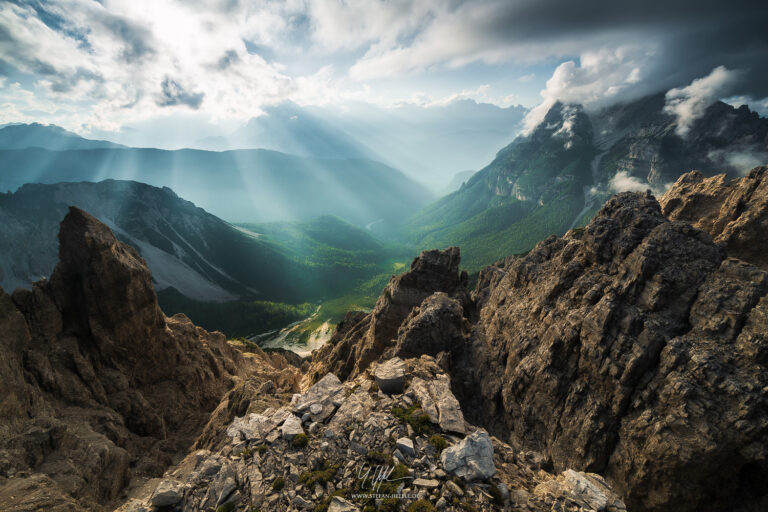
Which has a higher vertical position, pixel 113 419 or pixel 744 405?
pixel 744 405

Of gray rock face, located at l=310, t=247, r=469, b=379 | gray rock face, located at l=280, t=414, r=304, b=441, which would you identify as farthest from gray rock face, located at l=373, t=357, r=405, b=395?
gray rock face, located at l=310, t=247, r=469, b=379

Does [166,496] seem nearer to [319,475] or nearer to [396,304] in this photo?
[319,475]

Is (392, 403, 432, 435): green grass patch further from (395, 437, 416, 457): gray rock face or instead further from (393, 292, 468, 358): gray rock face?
(393, 292, 468, 358): gray rock face

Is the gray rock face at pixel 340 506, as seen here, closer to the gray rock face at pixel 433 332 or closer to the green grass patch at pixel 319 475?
the green grass patch at pixel 319 475

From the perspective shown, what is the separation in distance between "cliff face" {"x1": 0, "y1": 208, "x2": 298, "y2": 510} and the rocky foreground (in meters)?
0.23

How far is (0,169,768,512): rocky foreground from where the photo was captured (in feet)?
50.0

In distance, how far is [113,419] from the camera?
37.5 m

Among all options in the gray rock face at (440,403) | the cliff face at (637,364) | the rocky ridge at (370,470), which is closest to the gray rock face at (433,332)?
the cliff face at (637,364)

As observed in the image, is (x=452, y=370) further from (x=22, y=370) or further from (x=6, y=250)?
(x=6, y=250)

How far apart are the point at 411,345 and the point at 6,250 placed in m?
263

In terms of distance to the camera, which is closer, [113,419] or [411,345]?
[411,345]

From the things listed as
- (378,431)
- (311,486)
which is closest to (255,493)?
(311,486)

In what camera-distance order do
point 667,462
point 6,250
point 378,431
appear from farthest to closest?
point 6,250 < point 667,462 < point 378,431

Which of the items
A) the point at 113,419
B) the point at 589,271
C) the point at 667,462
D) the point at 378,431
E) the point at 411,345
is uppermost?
the point at 589,271
